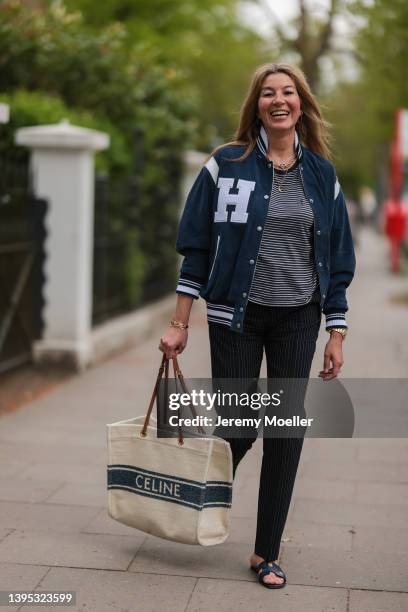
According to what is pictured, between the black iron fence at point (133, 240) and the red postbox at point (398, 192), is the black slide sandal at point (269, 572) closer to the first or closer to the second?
the black iron fence at point (133, 240)

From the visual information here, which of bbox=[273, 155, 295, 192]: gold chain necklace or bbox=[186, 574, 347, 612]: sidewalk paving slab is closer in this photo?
bbox=[186, 574, 347, 612]: sidewalk paving slab

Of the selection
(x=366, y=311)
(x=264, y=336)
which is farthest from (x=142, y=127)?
(x=264, y=336)

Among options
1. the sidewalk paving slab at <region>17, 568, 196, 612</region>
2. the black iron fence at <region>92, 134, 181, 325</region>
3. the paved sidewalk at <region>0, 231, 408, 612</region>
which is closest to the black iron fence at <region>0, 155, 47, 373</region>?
the paved sidewalk at <region>0, 231, 408, 612</region>

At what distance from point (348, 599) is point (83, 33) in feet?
29.1

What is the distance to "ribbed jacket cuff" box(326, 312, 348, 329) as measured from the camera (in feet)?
12.9

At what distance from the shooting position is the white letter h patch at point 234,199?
3.77 metres

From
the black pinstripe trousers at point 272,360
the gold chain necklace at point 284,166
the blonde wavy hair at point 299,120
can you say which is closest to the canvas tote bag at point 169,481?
the black pinstripe trousers at point 272,360

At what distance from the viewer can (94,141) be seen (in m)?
8.47

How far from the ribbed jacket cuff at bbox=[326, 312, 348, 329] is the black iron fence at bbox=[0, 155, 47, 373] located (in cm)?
428

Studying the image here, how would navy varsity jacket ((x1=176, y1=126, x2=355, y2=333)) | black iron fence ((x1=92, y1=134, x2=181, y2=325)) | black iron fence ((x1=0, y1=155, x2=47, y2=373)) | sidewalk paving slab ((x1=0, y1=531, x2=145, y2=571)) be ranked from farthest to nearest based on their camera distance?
black iron fence ((x1=92, y1=134, x2=181, y2=325)) → black iron fence ((x1=0, y1=155, x2=47, y2=373)) → sidewalk paving slab ((x1=0, y1=531, x2=145, y2=571)) → navy varsity jacket ((x1=176, y1=126, x2=355, y2=333))

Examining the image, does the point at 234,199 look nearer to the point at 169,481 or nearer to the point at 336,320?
the point at 336,320

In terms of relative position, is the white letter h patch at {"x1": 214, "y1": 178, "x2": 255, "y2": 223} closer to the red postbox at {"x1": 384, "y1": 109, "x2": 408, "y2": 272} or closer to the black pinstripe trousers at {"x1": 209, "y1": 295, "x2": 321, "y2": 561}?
the black pinstripe trousers at {"x1": 209, "y1": 295, "x2": 321, "y2": 561}

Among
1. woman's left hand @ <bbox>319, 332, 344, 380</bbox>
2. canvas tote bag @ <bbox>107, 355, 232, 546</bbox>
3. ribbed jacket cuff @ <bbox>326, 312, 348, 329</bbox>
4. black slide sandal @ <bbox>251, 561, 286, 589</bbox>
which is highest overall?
ribbed jacket cuff @ <bbox>326, 312, 348, 329</bbox>

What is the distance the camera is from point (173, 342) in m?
3.86
